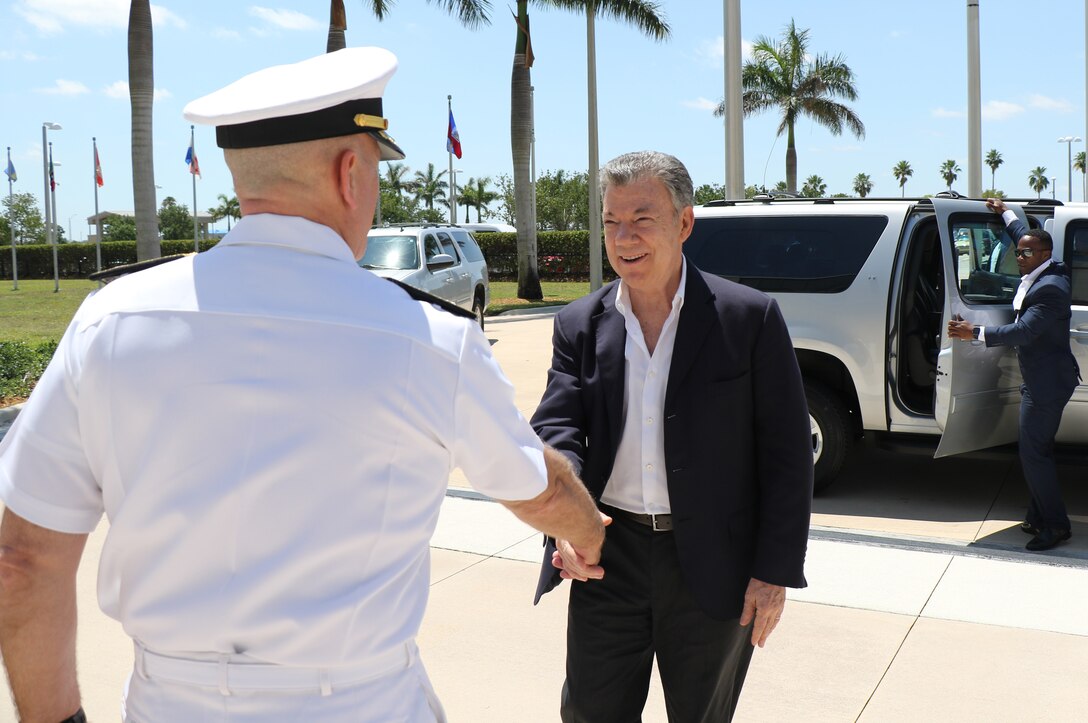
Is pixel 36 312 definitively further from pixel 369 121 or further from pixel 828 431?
pixel 369 121

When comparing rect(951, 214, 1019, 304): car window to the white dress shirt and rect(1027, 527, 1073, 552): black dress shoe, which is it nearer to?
rect(1027, 527, 1073, 552): black dress shoe

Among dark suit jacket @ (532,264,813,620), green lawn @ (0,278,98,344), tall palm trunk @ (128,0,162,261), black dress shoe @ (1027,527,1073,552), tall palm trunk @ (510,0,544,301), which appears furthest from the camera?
tall palm trunk @ (510,0,544,301)

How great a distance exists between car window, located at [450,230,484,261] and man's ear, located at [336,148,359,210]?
15.9m

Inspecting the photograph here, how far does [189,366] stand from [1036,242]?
19.5ft

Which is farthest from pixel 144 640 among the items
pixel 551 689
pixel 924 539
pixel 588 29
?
pixel 588 29

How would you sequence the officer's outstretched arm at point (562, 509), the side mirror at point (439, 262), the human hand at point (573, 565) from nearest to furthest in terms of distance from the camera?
the officer's outstretched arm at point (562, 509) < the human hand at point (573, 565) < the side mirror at point (439, 262)

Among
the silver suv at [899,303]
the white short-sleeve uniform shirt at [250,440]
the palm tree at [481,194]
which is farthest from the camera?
the palm tree at [481,194]

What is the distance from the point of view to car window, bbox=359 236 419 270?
15.0 meters

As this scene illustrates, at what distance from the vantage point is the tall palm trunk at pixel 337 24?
22.0 metres

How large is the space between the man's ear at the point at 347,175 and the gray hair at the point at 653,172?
128 centimetres

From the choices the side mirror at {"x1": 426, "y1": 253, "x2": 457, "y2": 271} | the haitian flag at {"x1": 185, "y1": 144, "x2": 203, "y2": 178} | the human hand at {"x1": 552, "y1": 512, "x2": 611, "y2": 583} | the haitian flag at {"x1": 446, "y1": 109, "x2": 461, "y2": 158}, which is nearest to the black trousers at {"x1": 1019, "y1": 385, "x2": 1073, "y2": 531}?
the human hand at {"x1": 552, "y1": 512, "x2": 611, "y2": 583}

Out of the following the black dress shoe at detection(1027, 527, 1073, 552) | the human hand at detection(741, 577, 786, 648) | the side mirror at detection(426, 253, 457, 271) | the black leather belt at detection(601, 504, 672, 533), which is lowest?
the black dress shoe at detection(1027, 527, 1073, 552)

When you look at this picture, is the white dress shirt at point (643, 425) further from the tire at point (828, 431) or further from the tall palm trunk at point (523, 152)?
the tall palm trunk at point (523, 152)

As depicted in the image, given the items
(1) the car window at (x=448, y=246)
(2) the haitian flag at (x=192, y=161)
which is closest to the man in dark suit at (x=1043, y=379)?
(1) the car window at (x=448, y=246)
